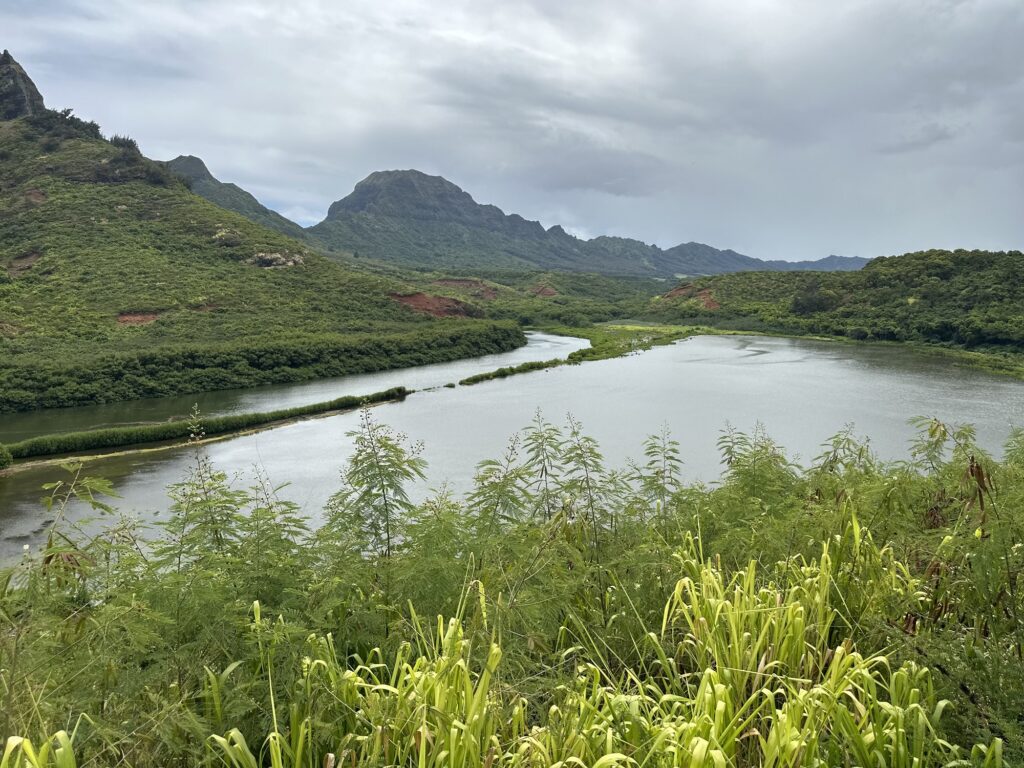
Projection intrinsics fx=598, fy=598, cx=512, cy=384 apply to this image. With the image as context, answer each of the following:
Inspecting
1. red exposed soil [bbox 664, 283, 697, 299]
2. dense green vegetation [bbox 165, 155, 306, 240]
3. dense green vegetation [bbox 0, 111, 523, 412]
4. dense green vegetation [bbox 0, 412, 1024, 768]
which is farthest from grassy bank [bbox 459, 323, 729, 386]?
dense green vegetation [bbox 165, 155, 306, 240]

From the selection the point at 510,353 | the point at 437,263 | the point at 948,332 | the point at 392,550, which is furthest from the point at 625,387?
the point at 437,263

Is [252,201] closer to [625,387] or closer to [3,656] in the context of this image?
[625,387]

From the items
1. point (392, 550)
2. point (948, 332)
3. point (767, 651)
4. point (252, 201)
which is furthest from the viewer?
point (252, 201)

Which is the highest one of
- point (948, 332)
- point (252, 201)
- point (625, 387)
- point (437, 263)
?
point (252, 201)

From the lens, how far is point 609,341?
190 feet

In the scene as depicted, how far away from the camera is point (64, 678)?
293 centimetres

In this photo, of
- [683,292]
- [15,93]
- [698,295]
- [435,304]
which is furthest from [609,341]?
[15,93]

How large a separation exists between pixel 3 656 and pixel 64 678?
41 centimetres

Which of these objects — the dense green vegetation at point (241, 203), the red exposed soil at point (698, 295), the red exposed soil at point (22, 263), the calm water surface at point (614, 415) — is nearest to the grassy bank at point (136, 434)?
the calm water surface at point (614, 415)

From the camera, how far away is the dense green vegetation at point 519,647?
8.87 feet

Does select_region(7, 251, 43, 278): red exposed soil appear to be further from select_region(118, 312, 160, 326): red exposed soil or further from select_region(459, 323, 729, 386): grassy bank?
select_region(459, 323, 729, 386): grassy bank

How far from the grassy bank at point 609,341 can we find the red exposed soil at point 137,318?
24.0 meters

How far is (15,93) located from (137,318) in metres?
61.3

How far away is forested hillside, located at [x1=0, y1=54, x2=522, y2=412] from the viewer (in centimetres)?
3472
